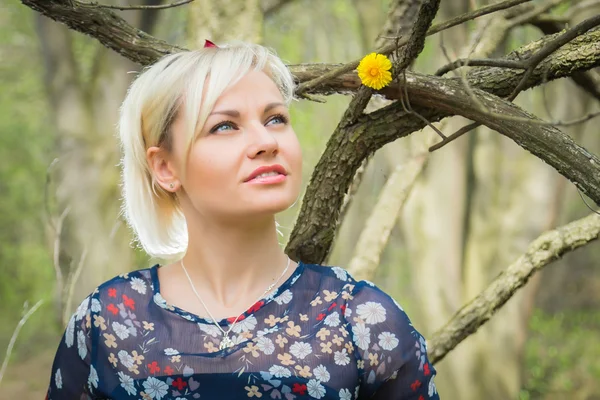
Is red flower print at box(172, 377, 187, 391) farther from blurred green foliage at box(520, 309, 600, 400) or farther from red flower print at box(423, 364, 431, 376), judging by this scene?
blurred green foliage at box(520, 309, 600, 400)

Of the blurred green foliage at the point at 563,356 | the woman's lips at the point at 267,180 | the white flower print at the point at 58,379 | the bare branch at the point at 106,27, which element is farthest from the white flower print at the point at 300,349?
the blurred green foliage at the point at 563,356

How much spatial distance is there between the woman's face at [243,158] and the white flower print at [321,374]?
1.10 ft

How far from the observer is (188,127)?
5.44 ft

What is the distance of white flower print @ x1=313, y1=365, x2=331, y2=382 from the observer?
1.57 m

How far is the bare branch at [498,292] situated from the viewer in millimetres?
2457

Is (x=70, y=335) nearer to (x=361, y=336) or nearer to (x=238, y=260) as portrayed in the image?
(x=238, y=260)

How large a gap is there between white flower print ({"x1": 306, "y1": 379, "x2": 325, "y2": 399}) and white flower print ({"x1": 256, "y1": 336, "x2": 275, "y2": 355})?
0.11 meters

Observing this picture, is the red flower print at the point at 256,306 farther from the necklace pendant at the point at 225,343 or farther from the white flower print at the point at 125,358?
the white flower print at the point at 125,358

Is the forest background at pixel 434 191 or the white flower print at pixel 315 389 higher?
the forest background at pixel 434 191

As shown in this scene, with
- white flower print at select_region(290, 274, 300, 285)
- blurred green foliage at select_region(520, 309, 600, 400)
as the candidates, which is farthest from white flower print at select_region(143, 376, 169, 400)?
blurred green foliage at select_region(520, 309, 600, 400)

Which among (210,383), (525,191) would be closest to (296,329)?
(210,383)

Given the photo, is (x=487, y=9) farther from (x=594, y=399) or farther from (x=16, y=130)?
(x=16, y=130)

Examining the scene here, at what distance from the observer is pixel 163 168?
1.79m

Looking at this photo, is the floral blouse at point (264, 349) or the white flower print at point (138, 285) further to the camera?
the white flower print at point (138, 285)
